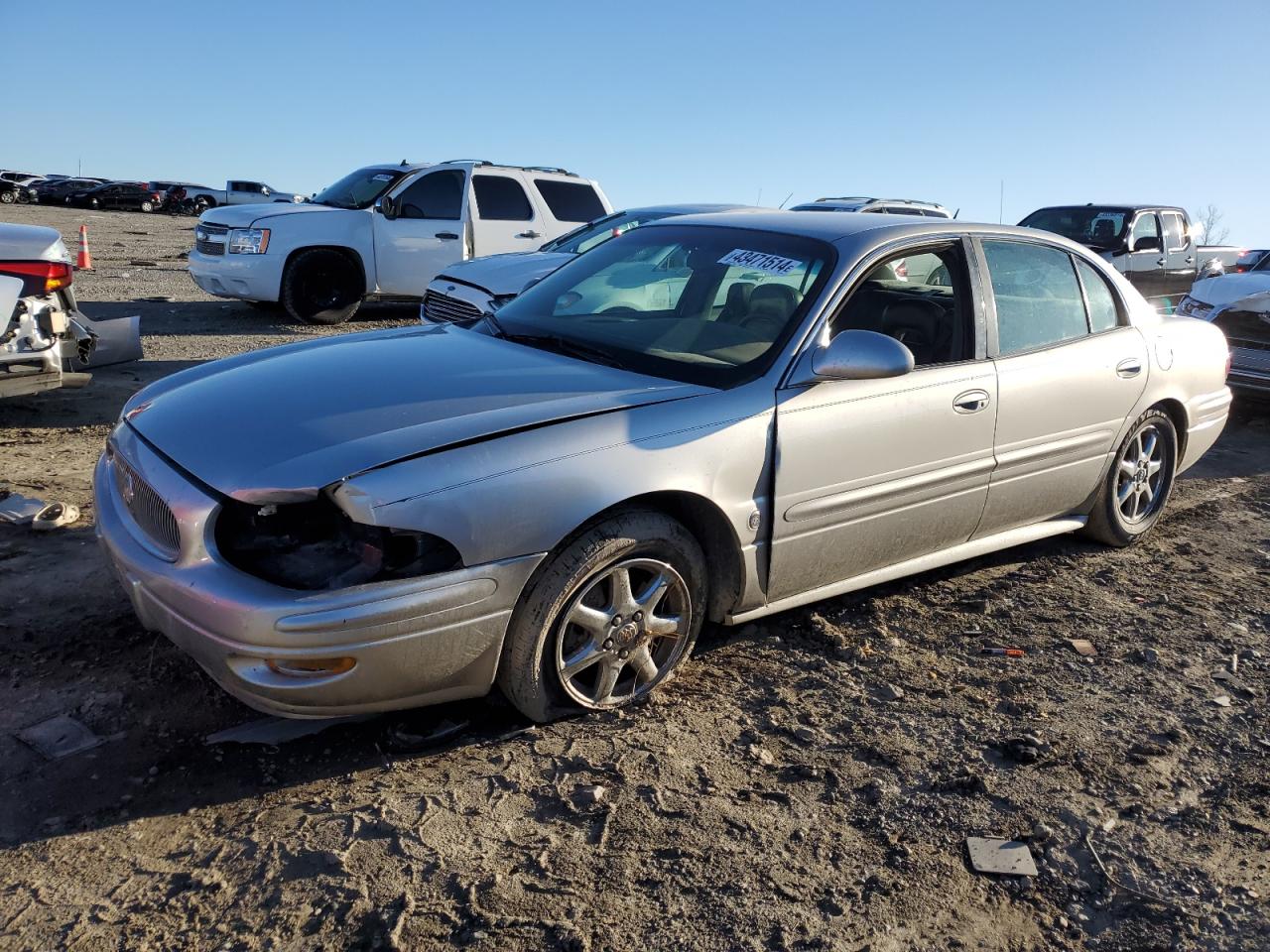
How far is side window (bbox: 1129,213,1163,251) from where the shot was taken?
13930mm

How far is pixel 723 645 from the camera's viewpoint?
13.5ft

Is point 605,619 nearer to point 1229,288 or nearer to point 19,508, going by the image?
point 19,508

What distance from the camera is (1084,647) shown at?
4344 millimetres

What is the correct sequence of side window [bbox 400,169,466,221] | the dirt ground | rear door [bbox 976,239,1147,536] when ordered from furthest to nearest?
1. side window [bbox 400,169,466,221]
2. rear door [bbox 976,239,1147,536]
3. the dirt ground

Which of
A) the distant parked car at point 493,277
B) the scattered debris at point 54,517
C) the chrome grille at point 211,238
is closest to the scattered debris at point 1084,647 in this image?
the scattered debris at point 54,517

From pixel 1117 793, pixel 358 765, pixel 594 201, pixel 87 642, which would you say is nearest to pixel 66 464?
pixel 87 642

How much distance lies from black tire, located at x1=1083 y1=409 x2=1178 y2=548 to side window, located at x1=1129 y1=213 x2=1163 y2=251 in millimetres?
9553

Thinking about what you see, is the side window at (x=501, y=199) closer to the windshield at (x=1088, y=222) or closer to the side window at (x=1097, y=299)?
the windshield at (x=1088, y=222)

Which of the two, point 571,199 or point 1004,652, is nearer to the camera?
point 1004,652

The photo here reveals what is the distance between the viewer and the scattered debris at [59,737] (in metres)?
3.12

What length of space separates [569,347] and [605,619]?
3.86ft

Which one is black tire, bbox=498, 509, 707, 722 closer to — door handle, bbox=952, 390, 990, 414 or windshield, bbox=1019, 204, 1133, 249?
door handle, bbox=952, 390, 990, 414

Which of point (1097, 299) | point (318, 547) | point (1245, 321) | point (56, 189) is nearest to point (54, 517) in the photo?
point (318, 547)

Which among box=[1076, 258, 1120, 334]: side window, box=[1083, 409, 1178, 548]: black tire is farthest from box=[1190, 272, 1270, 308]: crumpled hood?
box=[1076, 258, 1120, 334]: side window
